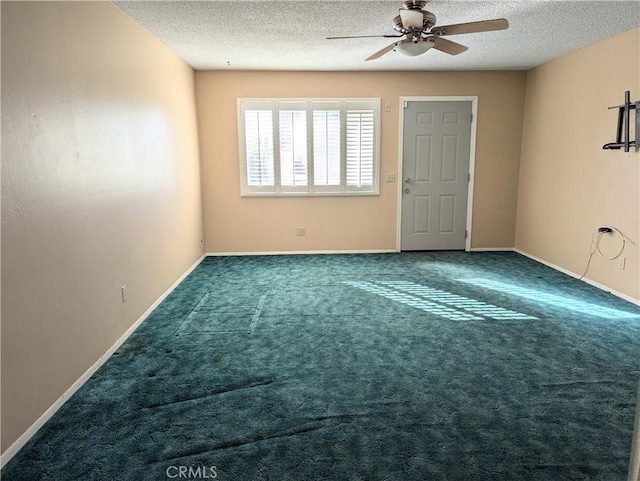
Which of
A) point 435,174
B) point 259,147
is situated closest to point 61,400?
point 259,147

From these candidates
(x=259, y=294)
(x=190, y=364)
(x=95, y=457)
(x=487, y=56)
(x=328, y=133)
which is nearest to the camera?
(x=95, y=457)

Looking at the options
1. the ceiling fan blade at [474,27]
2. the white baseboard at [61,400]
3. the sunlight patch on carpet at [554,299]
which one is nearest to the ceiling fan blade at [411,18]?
the ceiling fan blade at [474,27]

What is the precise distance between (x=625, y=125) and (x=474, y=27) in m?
1.98

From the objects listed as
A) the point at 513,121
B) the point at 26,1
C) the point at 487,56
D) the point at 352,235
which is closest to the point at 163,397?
the point at 26,1

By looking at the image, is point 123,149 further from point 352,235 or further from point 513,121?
point 513,121

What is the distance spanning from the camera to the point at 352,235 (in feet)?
19.9

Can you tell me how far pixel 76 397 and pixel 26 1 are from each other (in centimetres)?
208

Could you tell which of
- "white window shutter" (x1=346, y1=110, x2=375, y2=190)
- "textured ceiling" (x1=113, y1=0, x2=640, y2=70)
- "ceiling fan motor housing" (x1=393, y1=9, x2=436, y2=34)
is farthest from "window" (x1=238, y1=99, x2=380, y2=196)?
"ceiling fan motor housing" (x1=393, y1=9, x2=436, y2=34)

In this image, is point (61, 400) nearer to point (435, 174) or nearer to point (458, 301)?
point (458, 301)

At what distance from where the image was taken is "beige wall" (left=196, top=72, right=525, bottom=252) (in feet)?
18.5

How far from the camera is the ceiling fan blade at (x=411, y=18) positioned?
114 inches

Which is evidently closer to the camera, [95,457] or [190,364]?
[95,457]

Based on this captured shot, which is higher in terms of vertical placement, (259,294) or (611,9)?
(611,9)

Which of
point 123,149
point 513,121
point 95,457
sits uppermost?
point 513,121
